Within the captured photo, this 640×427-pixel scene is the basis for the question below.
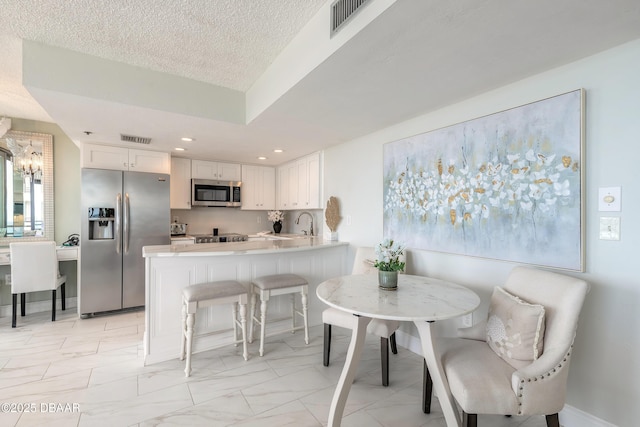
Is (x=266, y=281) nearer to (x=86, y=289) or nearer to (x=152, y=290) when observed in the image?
(x=152, y=290)

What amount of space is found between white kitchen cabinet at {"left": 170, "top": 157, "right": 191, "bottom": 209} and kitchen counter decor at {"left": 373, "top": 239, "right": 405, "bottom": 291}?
12.0 feet

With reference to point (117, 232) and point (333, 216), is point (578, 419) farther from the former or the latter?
point (117, 232)

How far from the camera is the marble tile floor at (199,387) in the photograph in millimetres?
1785

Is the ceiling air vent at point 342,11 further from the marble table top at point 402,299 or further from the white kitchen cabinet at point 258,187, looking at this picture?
the white kitchen cabinet at point 258,187

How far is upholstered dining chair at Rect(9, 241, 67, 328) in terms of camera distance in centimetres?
323

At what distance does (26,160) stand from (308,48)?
430cm

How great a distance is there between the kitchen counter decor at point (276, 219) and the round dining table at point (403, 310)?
3.28 metres

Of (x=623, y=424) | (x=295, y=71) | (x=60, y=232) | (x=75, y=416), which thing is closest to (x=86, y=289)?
(x=60, y=232)

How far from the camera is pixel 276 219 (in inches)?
203

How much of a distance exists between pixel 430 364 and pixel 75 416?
2201 millimetres

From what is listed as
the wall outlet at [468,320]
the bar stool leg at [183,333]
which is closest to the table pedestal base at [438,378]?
the wall outlet at [468,320]

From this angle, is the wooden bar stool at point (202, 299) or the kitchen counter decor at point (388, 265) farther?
the wooden bar stool at point (202, 299)

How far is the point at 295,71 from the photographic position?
6.55 feet

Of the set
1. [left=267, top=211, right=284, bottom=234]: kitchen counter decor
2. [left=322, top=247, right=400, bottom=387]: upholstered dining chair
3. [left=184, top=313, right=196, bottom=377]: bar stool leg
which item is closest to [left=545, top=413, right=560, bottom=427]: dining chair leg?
[left=322, top=247, right=400, bottom=387]: upholstered dining chair
